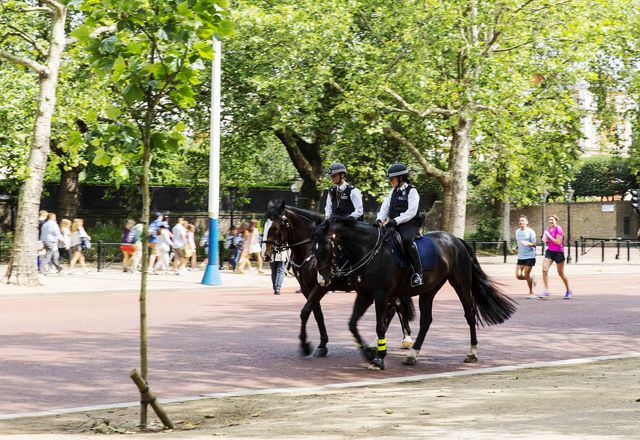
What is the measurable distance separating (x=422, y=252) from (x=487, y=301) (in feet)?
4.37

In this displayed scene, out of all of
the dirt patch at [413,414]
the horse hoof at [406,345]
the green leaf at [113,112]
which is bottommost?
the dirt patch at [413,414]

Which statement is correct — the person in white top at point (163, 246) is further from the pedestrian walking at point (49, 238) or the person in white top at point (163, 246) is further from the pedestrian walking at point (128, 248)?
the pedestrian walking at point (49, 238)

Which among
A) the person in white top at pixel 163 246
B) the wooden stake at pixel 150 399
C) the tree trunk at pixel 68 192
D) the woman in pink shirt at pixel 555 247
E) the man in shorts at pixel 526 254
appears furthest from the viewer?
the tree trunk at pixel 68 192

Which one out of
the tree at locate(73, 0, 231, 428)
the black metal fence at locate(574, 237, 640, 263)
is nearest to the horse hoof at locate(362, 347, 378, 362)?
the tree at locate(73, 0, 231, 428)

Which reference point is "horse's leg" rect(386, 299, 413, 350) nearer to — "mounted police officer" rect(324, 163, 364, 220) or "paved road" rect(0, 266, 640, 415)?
"paved road" rect(0, 266, 640, 415)

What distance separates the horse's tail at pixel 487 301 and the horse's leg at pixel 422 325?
29.9 inches

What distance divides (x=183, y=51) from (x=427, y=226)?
48.1 metres

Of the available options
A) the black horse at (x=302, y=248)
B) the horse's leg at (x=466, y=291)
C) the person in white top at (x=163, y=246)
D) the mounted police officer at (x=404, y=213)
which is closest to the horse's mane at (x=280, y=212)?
the black horse at (x=302, y=248)

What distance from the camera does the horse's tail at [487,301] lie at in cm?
1266

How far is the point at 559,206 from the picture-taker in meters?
63.2

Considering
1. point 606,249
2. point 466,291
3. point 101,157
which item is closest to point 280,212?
point 466,291

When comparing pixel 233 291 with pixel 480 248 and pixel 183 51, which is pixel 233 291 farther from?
pixel 480 248

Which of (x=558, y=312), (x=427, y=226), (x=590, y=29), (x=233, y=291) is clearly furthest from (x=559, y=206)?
(x=558, y=312)

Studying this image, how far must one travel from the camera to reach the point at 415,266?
38.5 ft
